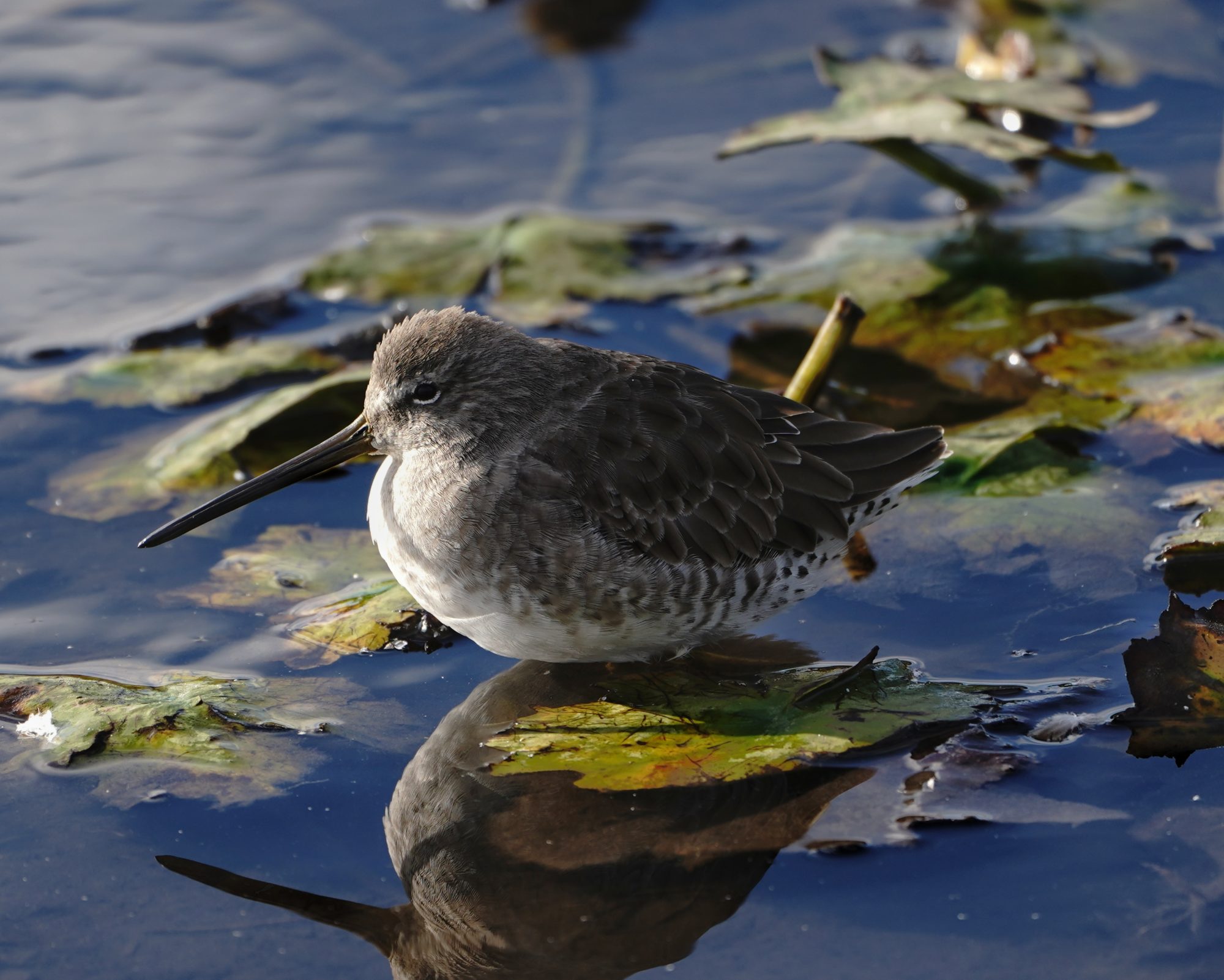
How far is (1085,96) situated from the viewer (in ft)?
24.2

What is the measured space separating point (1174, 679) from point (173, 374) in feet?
15.3

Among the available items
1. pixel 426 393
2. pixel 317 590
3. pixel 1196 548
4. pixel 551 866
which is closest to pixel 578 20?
pixel 426 393

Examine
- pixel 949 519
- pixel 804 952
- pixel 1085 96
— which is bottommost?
pixel 804 952

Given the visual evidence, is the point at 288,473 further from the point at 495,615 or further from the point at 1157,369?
the point at 1157,369

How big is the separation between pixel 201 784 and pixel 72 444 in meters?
2.46

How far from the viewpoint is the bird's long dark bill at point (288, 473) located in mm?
5445

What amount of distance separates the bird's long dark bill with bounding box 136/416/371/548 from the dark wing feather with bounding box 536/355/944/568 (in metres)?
0.72

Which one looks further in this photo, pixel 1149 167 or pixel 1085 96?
pixel 1149 167

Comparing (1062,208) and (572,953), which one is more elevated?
(1062,208)

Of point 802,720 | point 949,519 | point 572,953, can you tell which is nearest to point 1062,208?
point 949,519

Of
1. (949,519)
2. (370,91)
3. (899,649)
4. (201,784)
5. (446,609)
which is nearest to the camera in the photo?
(201,784)

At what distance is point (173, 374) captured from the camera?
7113mm

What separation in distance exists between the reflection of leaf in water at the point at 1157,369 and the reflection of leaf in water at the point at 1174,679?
1713 mm

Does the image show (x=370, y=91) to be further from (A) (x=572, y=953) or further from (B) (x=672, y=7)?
(A) (x=572, y=953)
